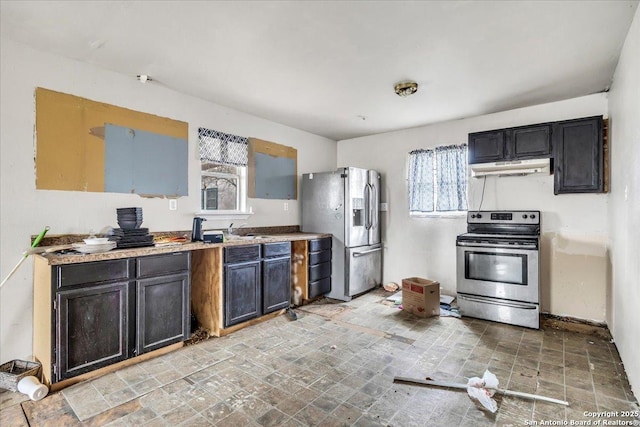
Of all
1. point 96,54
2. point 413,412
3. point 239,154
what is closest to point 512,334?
point 413,412

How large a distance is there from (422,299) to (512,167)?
6.38ft

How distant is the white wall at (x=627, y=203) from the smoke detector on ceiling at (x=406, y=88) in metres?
1.62

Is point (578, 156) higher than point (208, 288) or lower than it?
higher

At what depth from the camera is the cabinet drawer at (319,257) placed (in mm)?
4367

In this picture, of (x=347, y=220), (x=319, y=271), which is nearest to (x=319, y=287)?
(x=319, y=271)

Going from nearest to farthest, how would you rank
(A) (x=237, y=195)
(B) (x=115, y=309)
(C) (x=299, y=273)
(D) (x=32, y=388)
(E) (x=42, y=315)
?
(D) (x=32, y=388), (E) (x=42, y=315), (B) (x=115, y=309), (A) (x=237, y=195), (C) (x=299, y=273)

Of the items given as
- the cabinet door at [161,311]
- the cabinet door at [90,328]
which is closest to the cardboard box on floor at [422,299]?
the cabinet door at [161,311]

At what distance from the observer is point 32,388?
7.15 ft

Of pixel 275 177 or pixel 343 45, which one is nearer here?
pixel 343 45

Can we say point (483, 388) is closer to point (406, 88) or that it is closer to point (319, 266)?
point (319, 266)

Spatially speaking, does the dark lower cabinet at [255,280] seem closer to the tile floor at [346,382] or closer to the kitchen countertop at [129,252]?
the kitchen countertop at [129,252]

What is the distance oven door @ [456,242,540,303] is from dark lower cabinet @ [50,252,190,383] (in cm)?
314

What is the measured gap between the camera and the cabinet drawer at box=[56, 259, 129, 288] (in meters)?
2.28

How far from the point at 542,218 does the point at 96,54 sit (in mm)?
4990
